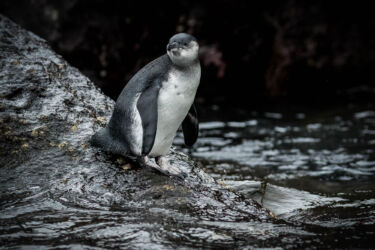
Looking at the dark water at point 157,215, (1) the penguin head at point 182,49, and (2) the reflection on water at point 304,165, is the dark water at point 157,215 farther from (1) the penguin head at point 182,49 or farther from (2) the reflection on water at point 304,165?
(1) the penguin head at point 182,49

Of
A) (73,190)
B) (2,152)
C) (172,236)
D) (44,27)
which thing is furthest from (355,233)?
(44,27)

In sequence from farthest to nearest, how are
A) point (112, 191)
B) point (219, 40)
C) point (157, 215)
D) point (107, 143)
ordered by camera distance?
1. point (219, 40)
2. point (107, 143)
3. point (112, 191)
4. point (157, 215)

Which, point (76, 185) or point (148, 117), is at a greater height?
point (148, 117)

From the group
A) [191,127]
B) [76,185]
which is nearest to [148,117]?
[76,185]

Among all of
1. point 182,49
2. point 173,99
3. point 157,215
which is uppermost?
point 182,49

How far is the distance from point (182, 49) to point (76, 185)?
1.17 metres

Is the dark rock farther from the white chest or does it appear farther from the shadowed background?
the shadowed background

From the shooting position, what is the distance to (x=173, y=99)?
3.40m

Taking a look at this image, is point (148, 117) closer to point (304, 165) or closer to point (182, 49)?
point (182, 49)

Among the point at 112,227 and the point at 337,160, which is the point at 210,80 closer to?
the point at 337,160

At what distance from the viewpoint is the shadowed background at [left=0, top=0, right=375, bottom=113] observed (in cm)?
916

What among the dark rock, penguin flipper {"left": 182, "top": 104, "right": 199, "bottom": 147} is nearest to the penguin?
the dark rock

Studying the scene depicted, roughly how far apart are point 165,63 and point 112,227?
1.27 metres

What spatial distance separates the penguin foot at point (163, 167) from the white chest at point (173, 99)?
0.10 metres
